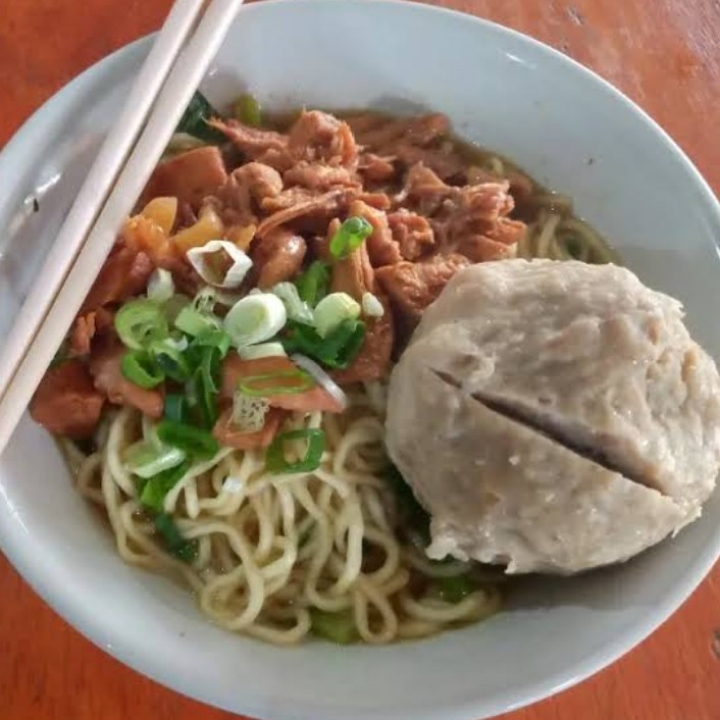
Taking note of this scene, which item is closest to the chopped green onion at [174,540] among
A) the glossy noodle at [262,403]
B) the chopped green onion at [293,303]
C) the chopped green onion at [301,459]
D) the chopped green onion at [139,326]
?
the glossy noodle at [262,403]

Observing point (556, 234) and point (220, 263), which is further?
point (556, 234)

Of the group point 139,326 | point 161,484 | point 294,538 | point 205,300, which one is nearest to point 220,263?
point 205,300

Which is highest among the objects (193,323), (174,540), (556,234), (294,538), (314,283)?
(556,234)

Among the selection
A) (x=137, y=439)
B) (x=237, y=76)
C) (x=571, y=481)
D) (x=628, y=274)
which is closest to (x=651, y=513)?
(x=571, y=481)

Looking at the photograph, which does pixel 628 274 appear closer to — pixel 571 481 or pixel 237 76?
pixel 571 481

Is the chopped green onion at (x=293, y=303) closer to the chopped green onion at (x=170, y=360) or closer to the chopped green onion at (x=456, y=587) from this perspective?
the chopped green onion at (x=170, y=360)

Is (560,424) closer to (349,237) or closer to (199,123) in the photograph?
(349,237)

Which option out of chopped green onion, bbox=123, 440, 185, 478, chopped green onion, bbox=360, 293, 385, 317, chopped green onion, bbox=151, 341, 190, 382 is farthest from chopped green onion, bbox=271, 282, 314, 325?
chopped green onion, bbox=123, 440, 185, 478
